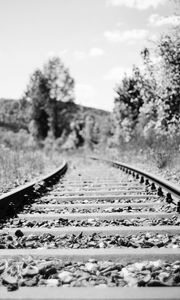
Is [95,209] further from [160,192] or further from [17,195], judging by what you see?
→ [160,192]

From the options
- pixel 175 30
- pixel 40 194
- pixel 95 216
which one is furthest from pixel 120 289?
pixel 175 30

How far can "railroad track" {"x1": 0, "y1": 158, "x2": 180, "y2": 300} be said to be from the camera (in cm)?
207

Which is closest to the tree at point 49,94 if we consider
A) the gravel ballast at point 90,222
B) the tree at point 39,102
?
the tree at point 39,102

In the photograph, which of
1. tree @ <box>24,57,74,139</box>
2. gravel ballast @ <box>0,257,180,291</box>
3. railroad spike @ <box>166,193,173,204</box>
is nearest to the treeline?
railroad spike @ <box>166,193,173,204</box>

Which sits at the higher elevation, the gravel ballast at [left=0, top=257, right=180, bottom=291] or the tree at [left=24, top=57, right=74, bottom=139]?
the tree at [left=24, top=57, right=74, bottom=139]

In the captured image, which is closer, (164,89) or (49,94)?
(164,89)

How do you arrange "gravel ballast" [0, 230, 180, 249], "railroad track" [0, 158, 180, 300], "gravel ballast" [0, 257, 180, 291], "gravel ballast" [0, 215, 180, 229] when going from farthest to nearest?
"gravel ballast" [0, 215, 180, 229], "gravel ballast" [0, 230, 180, 249], "gravel ballast" [0, 257, 180, 291], "railroad track" [0, 158, 180, 300]

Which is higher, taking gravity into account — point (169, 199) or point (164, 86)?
point (164, 86)

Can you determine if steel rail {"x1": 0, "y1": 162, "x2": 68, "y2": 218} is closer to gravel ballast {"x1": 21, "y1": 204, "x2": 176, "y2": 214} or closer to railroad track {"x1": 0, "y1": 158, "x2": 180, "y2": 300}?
railroad track {"x1": 0, "y1": 158, "x2": 180, "y2": 300}

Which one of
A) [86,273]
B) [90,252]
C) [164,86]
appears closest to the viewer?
[86,273]

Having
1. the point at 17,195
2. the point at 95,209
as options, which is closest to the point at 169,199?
the point at 95,209

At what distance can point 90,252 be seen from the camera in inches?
109

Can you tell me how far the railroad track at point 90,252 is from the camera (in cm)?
207

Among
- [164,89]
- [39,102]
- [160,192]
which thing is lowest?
[160,192]
